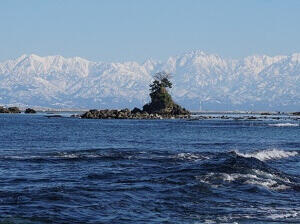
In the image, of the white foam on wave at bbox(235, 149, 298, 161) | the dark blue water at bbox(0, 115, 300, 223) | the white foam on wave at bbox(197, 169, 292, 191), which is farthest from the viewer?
the white foam on wave at bbox(235, 149, 298, 161)

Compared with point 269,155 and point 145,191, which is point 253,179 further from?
point 269,155

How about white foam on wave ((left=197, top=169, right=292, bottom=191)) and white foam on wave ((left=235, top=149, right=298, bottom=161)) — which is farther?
white foam on wave ((left=235, top=149, right=298, bottom=161))

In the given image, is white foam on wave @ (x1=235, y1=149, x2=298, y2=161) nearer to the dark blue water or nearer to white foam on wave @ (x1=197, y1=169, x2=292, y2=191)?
the dark blue water

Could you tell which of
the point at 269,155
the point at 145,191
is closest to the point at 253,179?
the point at 145,191

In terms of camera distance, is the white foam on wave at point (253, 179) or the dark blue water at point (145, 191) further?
the white foam on wave at point (253, 179)

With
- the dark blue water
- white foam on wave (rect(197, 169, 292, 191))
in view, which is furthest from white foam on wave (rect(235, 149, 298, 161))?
white foam on wave (rect(197, 169, 292, 191))

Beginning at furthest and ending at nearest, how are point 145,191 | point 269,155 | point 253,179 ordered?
point 269,155 < point 253,179 < point 145,191

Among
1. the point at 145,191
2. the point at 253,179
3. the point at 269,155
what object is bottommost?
the point at 145,191

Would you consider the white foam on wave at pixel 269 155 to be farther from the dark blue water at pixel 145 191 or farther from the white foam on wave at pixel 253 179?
the white foam on wave at pixel 253 179

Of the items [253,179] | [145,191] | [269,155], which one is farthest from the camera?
[269,155]

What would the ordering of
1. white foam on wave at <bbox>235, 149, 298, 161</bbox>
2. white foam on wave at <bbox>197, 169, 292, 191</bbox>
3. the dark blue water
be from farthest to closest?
white foam on wave at <bbox>235, 149, 298, 161</bbox>, white foam on wave at <bbox>197, 169, 292, 191</bbox>, the dark blue water

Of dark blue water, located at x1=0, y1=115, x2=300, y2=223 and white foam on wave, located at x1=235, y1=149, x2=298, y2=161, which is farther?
white foam on wave, located at x1=235, y1=149, x2=298, y2=161

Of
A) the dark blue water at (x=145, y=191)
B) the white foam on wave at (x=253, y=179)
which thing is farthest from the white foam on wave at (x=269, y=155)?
the white foam on wave at (x=253, y=179)

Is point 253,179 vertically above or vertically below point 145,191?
above
